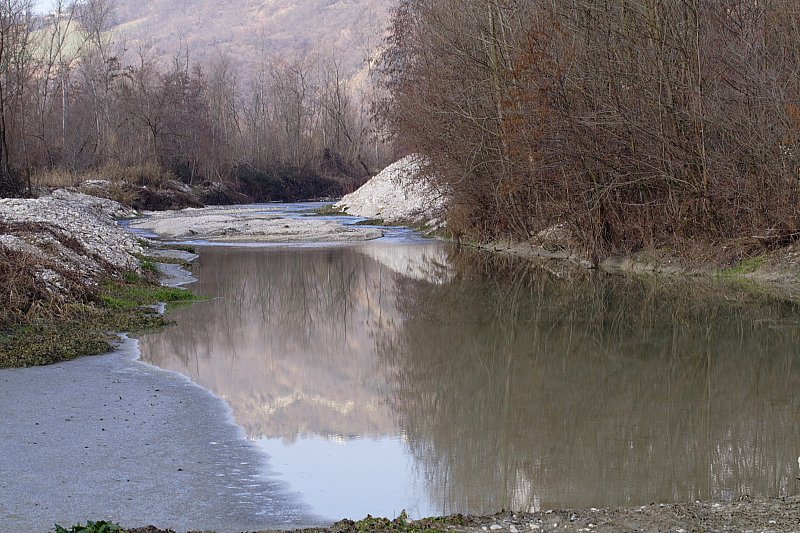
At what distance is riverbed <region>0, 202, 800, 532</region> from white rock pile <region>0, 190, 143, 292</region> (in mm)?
2284

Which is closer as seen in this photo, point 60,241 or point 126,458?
point 126,458

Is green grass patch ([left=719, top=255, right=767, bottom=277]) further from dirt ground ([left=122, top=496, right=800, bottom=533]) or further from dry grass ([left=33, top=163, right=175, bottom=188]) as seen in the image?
dry grass ([left=33, top=163, right=175, bottom=188])

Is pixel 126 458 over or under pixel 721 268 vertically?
under

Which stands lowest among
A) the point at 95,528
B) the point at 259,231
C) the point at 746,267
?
the point at 95,528

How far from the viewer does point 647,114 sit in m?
22.4

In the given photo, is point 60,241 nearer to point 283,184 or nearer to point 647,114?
point 647,114

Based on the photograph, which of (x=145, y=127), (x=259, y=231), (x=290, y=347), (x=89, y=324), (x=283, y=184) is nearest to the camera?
(x=290, y=347)

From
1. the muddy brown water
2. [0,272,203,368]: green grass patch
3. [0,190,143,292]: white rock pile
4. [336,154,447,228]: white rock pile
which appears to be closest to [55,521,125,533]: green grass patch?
the muddy brown water

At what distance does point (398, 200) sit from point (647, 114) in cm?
2750

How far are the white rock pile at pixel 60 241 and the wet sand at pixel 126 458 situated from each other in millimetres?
5479

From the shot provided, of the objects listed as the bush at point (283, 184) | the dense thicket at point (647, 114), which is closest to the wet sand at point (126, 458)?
the dense thicket at point (647, 114)

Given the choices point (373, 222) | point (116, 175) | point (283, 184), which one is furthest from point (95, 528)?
point (283, 184)

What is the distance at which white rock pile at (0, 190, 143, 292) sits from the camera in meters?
16.5

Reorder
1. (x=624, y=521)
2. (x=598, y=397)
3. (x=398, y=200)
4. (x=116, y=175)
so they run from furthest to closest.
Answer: (x=116, y=175) < (x=398, y=200) < (x=598, y=397) < (x=624, y=521)
